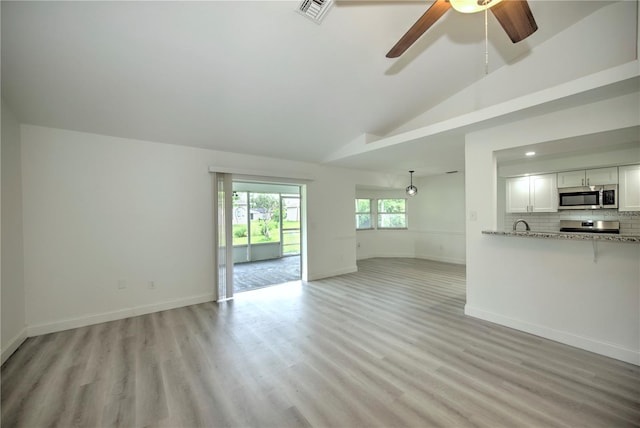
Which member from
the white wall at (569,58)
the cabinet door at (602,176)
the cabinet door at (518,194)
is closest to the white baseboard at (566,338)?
the white wall at (569,58)

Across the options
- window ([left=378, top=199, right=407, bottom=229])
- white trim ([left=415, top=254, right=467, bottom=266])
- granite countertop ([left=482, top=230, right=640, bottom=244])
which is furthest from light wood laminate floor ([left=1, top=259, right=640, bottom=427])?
window ([left=378, top=199, right=407, bottom=229])

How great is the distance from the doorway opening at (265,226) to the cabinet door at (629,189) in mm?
6275

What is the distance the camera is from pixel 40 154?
3.06 metres

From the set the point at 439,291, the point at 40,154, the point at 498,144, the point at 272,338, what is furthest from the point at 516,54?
the point at 40,154

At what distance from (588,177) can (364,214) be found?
495cm

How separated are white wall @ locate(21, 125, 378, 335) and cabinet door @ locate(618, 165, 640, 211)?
231 inches

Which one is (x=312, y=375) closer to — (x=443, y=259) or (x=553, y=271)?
(x=553, y=271)

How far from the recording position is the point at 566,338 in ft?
8.82

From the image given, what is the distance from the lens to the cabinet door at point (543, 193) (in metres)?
4.68

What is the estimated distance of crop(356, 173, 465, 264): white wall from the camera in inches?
278

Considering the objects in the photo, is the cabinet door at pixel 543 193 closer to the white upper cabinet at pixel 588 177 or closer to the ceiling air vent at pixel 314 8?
the white upper cabinet at pixel 588 177

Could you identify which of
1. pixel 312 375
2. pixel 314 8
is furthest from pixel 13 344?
pixel 314 8

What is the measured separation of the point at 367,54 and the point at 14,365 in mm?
4672

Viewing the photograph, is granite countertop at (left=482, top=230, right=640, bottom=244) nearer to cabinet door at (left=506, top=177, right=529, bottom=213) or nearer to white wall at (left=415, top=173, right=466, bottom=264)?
cabinet door at (left=506, top=177, right=529, bottom=213)
